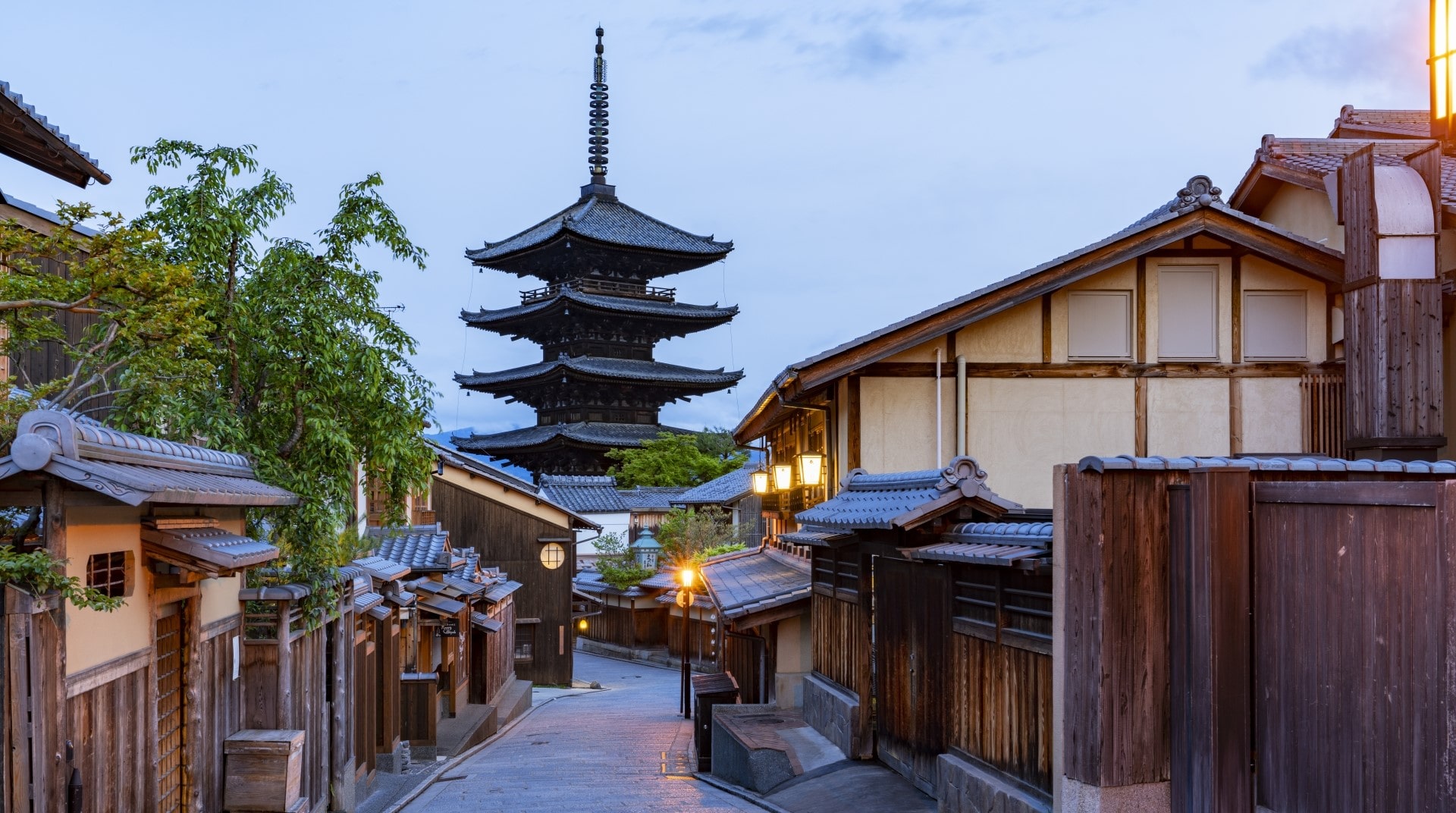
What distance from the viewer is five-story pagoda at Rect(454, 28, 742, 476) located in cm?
5125

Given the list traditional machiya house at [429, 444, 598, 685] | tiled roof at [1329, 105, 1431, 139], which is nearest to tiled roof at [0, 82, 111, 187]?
tiled roof at [1329, 105, 1431, 139]

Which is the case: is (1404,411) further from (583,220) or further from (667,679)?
(583,220)

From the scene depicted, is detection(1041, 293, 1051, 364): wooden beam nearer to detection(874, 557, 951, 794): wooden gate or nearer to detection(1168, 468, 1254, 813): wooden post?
detection(874, 557, 951, 794): wooden gate

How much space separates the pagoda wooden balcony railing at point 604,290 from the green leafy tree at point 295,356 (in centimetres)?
3841

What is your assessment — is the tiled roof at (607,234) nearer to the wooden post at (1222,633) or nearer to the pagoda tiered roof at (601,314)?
the pagoda tiered roof at (601,314)

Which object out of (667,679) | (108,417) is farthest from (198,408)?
(667,679)

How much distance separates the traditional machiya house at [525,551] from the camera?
37.3 metres

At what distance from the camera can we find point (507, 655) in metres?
33.4

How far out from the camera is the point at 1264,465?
8.05 m

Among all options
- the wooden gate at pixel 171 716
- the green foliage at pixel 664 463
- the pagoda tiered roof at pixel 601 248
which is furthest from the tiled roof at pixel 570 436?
the wooden gate at pixel 171 716

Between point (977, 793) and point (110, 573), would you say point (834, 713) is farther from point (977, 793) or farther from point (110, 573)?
point (110, 573)

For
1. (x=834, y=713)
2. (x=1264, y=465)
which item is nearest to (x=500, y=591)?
(x=834, y=713)

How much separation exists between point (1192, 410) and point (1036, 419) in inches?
81.1

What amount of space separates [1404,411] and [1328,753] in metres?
7.25
